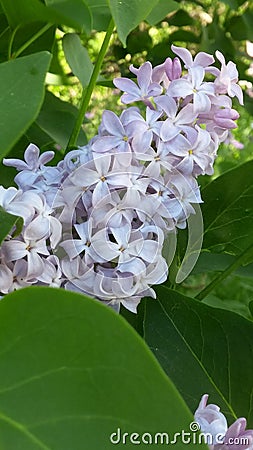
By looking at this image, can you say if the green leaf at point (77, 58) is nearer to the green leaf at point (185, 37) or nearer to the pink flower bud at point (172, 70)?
the pink flower bud at point (172, 70)

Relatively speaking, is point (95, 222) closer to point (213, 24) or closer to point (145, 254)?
point (145, 254)

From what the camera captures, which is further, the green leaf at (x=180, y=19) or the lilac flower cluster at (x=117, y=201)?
the green leaf at (x=180, y=19)

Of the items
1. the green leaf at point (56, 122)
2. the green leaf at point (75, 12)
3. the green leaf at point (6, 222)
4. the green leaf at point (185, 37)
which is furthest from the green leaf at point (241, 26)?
the green leaf at point (6, 222)

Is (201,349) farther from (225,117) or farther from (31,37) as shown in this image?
(31,37)

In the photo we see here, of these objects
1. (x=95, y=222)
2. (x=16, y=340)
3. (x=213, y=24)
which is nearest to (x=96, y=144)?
(x=95, y=222)

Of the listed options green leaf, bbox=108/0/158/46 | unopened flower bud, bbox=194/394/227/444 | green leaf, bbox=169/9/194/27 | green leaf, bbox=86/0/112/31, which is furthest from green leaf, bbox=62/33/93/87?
green leaf, bbox=169/9/194/27

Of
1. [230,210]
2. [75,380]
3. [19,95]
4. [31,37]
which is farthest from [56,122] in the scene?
[75,380]

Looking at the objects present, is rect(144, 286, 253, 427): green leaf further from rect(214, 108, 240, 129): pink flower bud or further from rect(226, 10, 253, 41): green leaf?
rect(226, 10, 253, 41): green leaf
